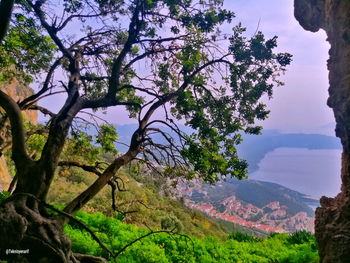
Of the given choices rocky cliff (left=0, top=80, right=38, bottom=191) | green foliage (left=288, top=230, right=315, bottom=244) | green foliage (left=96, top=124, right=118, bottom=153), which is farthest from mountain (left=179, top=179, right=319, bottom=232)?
green foliage (left=96, top=124, right=118, bottom=153)

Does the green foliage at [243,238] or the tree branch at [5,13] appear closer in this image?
the tree branch at [5,13]

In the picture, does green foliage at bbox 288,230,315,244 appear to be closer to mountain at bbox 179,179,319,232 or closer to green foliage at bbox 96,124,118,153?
green foliage at bbox 96,124,118,153

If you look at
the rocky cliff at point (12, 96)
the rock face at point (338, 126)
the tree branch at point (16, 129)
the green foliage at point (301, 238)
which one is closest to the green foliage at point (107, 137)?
the tree branch at point (16, 129)

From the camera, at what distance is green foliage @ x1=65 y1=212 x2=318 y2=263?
738cm

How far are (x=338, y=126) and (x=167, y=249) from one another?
587 cm

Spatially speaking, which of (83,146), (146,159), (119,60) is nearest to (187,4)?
(119,60)

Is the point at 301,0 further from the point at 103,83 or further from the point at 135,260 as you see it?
the point at 135,260

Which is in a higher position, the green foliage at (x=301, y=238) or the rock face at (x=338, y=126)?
the rock face at (x=338, y=126)

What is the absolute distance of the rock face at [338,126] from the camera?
205 inches

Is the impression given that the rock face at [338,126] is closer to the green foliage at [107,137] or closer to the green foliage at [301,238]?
the green foliage at [107,137]

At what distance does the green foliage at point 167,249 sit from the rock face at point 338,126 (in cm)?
269

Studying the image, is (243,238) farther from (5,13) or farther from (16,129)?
(5,13)

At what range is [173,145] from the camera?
6.76 metres

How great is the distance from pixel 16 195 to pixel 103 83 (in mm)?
5806
